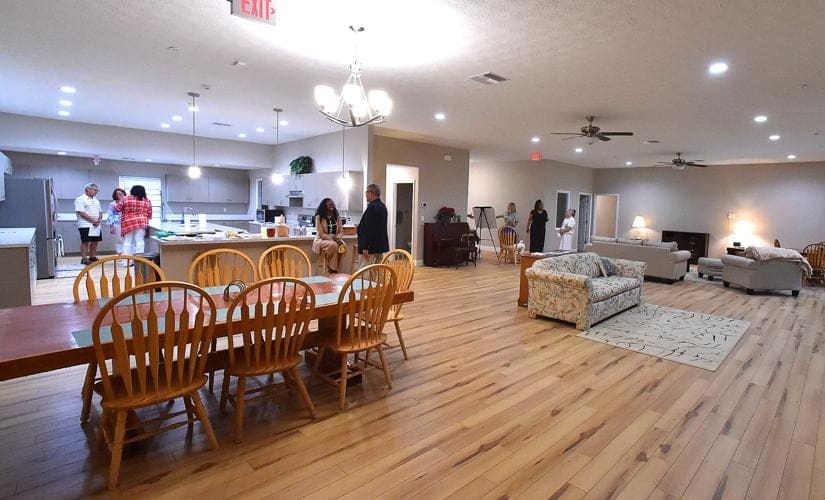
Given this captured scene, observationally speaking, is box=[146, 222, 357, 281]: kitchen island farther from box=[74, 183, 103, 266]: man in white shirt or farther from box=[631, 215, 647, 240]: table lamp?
box=[631, 215, 647, 240]: table lamp

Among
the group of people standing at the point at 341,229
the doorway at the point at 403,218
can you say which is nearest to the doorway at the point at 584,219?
the doorway at the point at 403,218

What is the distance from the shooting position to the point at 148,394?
1982 mm

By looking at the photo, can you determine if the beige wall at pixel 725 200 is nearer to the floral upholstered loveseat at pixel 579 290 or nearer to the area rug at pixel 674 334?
the area rug at pixel 674 334

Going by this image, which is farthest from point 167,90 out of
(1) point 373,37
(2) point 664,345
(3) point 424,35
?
(2) point 664,345

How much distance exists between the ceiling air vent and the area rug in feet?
9.39

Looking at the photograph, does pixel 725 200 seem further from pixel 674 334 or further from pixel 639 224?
pixel 674 334

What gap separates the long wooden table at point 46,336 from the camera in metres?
1.71

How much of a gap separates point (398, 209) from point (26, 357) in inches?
314

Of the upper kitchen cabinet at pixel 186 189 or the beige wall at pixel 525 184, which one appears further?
the beige wall at pixel 525 184

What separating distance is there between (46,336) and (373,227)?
12.2 ft

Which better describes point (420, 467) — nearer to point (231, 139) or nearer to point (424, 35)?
point (424, 35)

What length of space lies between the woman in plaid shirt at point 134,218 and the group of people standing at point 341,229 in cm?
293

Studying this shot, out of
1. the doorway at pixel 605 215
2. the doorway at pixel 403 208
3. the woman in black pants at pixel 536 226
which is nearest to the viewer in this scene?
A: the doorway at pixel 403 208

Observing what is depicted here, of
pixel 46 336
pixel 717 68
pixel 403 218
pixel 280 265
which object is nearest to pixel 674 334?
pixel 717 68
